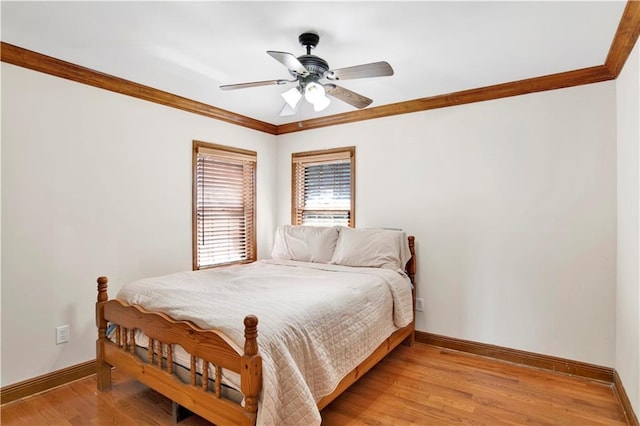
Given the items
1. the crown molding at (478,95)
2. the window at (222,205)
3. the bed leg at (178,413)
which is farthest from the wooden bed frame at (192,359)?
the crown molding at (478,95)

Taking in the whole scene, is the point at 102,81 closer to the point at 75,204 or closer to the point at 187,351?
the point at 75,204

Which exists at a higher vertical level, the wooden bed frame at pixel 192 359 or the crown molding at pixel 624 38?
the crown molding at pixel 624 38

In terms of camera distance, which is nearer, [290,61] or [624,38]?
[290,61]

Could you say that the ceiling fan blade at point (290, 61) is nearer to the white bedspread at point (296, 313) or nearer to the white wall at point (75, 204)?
the white bedspread at point (296, 313)

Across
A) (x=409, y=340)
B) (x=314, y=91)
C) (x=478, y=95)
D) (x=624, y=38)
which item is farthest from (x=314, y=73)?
(x=409, y=340)

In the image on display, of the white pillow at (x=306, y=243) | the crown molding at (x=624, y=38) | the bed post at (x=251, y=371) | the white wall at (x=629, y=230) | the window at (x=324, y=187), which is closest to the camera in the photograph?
the bed post at (x=251, y=371)

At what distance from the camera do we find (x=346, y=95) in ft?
8.39

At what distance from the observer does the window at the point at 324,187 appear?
396 cm

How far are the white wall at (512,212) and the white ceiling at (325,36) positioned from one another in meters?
0.40

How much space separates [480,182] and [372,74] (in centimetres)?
158

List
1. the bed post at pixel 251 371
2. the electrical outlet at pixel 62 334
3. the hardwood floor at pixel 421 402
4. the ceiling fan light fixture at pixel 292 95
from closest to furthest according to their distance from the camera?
the bed post at pixel 251 371, the hardwood floor at pixel 421 402, the ceiling fan light fixture at pixel 292 95, the electrical outlet at pixel 62 334

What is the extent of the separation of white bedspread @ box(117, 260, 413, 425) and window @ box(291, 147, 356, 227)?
1059mm

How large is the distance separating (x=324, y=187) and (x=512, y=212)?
6.53ft

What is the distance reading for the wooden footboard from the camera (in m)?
1.57
